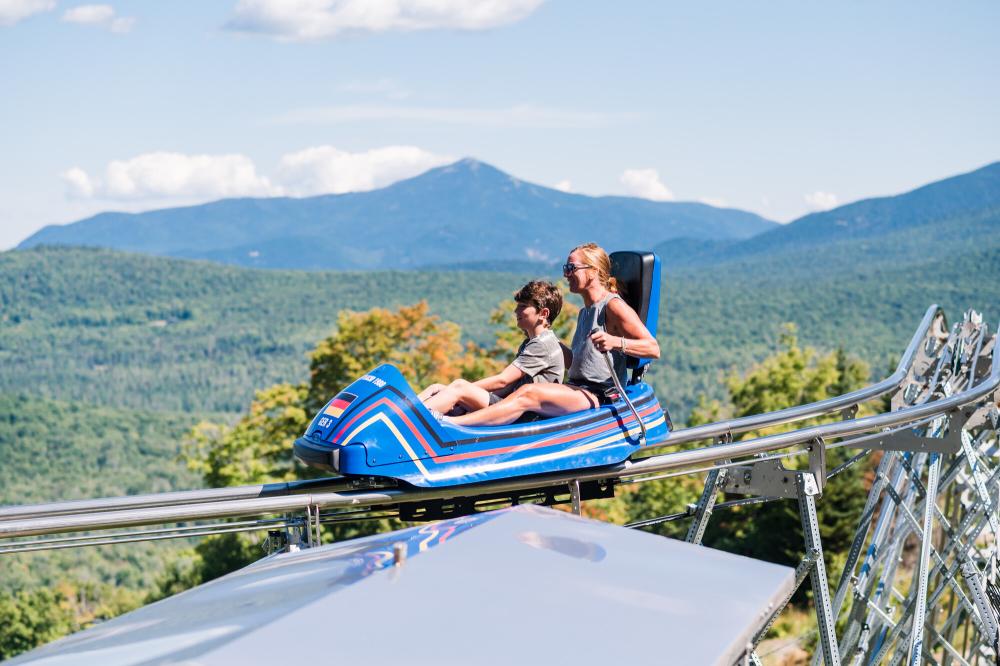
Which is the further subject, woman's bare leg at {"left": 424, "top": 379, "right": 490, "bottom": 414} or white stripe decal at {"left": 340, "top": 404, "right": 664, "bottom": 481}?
woman's bare leg at {"left": 424, "top": 379, "right": 490, "bottom": 414}

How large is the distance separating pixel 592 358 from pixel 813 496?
140 cm

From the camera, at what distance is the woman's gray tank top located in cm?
670

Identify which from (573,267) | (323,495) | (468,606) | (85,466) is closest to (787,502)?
(573,267)

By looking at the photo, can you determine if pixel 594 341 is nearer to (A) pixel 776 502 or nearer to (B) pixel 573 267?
(B) pixel 573 267

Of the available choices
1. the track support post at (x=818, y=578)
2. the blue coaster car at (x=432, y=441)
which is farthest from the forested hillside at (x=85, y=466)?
the track support post at (x=818, y=578)

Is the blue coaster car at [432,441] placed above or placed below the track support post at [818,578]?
above

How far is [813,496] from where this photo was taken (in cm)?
656

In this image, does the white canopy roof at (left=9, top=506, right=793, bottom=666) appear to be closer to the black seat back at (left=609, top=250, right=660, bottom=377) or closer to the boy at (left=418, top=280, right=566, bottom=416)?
the boy at (left=418, top=280, right=566, bottom=416)

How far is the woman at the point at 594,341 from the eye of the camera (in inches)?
251

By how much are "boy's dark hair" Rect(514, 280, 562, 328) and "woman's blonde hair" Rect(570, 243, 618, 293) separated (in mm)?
269

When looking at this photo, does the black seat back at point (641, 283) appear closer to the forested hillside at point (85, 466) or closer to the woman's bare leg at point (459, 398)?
the woman's bare leg at point (459, 398)

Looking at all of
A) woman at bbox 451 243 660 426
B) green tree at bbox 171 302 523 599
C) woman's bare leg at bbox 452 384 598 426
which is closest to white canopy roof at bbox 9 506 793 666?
woman's bare leg at bbox 452 384 598 426

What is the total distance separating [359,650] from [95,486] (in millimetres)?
93745

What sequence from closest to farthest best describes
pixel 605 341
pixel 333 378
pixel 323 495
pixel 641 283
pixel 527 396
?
pixel 323 495, pixel 527 396, pixel 605 341, pixel 641 283, pixel 333 378
